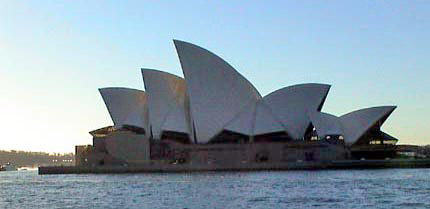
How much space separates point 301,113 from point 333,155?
5.43 metres

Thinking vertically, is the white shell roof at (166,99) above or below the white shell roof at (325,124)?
above

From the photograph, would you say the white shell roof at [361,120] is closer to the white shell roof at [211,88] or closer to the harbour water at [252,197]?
the white shell roof at [211,88]

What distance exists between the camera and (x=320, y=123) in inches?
2899

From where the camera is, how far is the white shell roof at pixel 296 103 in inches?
2889

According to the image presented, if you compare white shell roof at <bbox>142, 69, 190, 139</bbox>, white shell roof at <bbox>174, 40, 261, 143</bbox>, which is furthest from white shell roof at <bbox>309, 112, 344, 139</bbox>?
white shell roof at <bbox>142, 69, 190, 139</bbox>

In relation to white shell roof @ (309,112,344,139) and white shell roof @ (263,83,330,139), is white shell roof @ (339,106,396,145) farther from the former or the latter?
white shell roof @ (263,83,330,139)

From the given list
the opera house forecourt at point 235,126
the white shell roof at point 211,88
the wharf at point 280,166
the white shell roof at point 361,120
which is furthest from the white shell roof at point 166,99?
the white shell roof at point 361,120

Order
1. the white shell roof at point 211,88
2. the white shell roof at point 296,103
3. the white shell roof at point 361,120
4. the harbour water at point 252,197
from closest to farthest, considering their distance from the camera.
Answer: the harbour water at point 252,197
the white shell roof at point 211,88
the white shell roof at point 361,120
the white shell roof at point 296,103

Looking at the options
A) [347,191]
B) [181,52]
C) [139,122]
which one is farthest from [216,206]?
[139,122]

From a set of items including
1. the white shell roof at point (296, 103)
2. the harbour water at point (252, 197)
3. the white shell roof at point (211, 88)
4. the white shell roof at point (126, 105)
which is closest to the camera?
the harbour water at point (252, 197)

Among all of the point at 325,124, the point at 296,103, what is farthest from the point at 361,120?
the point at 296,103

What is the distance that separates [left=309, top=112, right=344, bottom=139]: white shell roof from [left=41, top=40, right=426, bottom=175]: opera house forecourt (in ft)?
0.34

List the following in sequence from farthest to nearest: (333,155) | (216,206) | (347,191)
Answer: (333,155)
(347,191)
(216,206)

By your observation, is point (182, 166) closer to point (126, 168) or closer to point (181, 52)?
point (126, 168)
